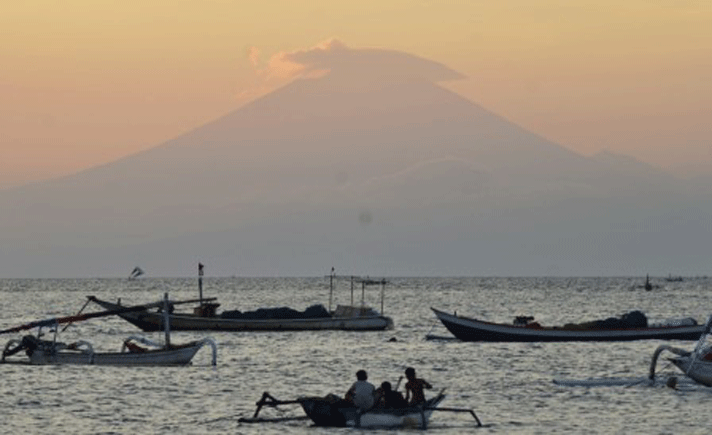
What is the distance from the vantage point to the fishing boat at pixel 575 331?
303 ft

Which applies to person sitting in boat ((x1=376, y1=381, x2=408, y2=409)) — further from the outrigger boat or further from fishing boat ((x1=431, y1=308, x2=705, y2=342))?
fishing boat ((x1=431, y1=308, x2=705, y2=342))

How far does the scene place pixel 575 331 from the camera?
9288 cm

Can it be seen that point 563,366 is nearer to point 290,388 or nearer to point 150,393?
point 290,388

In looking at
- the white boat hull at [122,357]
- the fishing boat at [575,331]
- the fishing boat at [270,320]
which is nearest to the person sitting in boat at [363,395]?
the white boat hull at [122,357]

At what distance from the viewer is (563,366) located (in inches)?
3120

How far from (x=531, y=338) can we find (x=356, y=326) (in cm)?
2020

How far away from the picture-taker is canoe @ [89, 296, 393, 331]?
4301 inches

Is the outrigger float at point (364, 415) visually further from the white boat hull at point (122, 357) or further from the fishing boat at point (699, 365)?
the white boat hull at point (122, 357)

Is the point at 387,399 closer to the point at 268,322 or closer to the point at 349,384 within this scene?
the point at 349,384

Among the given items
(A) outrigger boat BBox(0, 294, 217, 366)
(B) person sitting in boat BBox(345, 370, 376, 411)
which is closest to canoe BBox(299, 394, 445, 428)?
(B) person sitting in boat BBox(345, 370, 376, 411)

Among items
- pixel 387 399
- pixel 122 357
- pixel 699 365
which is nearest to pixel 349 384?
pixel 122 357

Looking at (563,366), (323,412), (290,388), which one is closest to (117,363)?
(290,388)

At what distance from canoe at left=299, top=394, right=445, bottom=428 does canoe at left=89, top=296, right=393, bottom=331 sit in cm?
5976

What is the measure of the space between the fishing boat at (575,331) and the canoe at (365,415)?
4288cm
